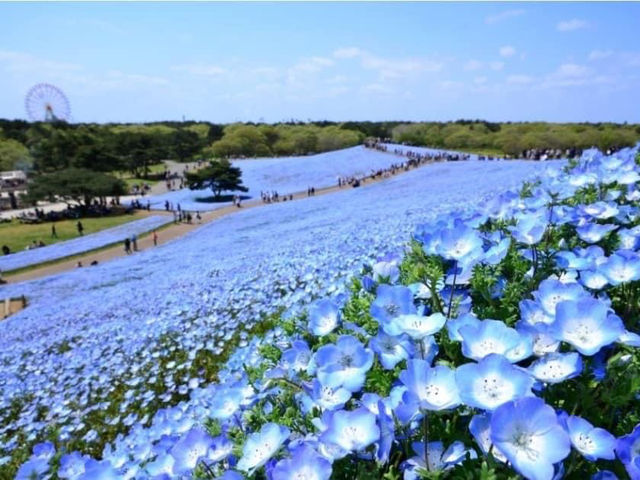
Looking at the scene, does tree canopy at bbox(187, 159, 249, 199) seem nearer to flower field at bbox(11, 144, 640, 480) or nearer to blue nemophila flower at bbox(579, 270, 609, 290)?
flower field at bbox(11, 144, 640, 480)

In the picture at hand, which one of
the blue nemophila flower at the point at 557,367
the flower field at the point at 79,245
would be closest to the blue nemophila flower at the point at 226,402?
the blue nemophila flower at the point at 557,367

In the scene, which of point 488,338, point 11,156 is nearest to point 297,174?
point 11,156

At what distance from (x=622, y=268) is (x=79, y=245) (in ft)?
97.3

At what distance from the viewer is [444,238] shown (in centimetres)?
170

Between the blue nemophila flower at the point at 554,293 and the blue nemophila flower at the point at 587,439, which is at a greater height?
the blue nemophila flower at the point at 554,293

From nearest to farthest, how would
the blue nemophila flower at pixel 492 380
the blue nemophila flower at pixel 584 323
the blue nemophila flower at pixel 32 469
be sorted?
the blue nemophila flower at pixel 492 380
the blue nemophila flower at pixel 584 323
the blue nemophila flower at pixel 32 469

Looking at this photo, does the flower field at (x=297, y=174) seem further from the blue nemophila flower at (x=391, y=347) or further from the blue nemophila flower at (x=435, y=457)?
the blue nemophila flower at (x=435, y=457)

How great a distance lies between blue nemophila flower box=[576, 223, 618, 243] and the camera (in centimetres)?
211

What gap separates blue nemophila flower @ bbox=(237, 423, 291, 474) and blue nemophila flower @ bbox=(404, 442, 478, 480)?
32cm

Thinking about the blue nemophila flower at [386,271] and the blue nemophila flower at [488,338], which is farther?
the blue nemophila flower at [386,271]

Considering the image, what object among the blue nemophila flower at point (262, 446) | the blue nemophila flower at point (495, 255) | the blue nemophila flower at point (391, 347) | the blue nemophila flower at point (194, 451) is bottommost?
the blue nemophila flower at point (194, 451)

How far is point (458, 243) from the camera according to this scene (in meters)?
1.70

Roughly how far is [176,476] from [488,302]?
3.76 feet

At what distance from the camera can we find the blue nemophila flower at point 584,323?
117 cm
